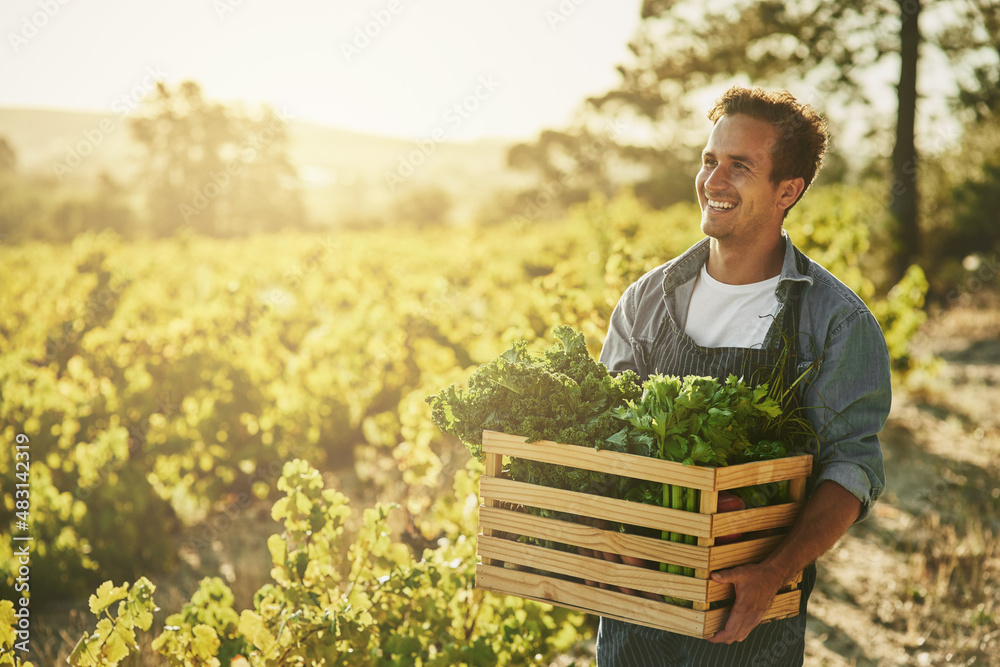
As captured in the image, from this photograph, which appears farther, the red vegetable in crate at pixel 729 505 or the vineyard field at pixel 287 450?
the vineyard field at pixel 287 450

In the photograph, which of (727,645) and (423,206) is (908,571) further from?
(423,206)

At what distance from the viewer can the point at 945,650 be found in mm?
3680

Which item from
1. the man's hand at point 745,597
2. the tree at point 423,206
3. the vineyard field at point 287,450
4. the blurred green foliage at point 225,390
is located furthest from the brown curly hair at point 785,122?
the tree at point 423,206

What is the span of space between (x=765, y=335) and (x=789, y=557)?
1.92 feet

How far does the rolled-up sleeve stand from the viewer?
1.76 meters

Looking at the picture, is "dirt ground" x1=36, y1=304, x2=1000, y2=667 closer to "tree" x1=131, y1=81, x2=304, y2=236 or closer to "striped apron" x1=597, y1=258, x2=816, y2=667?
"striped apron" x1=597, y1=258, x2=816, y2=667

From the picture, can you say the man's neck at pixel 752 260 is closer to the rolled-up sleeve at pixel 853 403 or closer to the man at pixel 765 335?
the man at pixel 765 335

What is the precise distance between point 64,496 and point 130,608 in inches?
101

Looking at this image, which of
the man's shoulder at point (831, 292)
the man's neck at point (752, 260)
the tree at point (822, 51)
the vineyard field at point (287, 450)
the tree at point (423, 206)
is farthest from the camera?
the tree at point (423, 206)

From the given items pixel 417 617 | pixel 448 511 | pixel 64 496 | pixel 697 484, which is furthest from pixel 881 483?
pixel 64 496

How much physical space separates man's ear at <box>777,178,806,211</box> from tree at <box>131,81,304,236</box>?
3765cm

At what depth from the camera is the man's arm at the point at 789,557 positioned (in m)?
1.61

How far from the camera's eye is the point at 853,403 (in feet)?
5.90

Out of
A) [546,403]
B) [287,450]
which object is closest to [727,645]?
[546,403]
